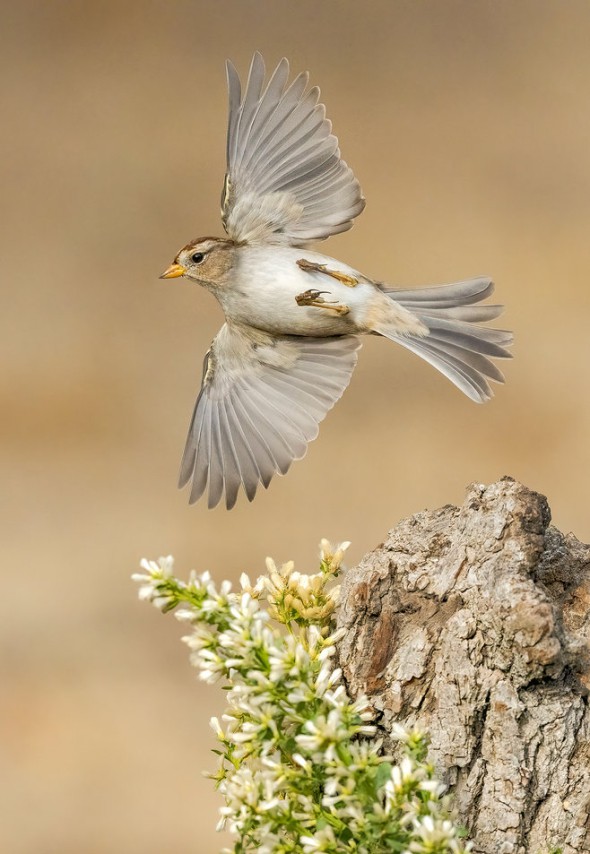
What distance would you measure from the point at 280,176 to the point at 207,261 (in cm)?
18

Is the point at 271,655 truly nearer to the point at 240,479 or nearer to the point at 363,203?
the point at 240,479

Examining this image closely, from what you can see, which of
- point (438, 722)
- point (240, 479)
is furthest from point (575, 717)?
point (240, 479)

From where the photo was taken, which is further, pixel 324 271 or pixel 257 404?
pixel 257 404

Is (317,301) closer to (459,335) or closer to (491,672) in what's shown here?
(459,335)

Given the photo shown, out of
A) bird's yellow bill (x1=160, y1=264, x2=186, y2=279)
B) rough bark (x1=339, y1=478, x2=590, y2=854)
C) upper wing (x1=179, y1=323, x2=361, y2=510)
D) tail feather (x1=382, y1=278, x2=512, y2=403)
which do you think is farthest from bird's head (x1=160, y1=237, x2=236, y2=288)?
rough bark (x1=339, y1=478, x2=590, y2=854)

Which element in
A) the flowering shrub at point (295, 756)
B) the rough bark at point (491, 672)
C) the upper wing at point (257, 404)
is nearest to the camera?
the flowering shrub at point (295, 756)

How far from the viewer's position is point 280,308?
159cm

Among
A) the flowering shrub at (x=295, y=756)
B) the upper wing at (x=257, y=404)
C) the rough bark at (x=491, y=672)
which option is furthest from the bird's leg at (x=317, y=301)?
the flowering shrub at (x=295, y=756)

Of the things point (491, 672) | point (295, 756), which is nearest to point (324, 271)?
point (491, 672)

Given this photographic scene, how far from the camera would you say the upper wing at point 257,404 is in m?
1.67

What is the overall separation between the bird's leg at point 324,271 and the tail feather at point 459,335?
89mm

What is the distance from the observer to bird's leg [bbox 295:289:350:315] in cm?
156

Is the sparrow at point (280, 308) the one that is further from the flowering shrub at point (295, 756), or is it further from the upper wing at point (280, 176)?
the flowering shrub at point (295, 756)

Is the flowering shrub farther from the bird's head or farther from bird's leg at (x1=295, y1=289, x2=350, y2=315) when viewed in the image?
the bird's head
